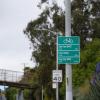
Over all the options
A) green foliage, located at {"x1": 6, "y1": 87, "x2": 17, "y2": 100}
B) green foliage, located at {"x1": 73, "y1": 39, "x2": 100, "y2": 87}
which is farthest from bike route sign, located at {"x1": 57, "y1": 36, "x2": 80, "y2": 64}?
green foliage, located at {"x1": 6, "y1": 87, "x2": 17, "y2": 100}

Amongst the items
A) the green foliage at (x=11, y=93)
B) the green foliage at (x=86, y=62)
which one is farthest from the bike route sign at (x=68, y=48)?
the green foliage at (x=11, y=93)

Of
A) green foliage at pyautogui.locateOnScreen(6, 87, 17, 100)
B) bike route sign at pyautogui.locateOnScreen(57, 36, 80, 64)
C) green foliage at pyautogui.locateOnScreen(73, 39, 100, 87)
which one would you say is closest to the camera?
bike route sign at pyautogui.locateOnScreen(57, 36, 80, 64)

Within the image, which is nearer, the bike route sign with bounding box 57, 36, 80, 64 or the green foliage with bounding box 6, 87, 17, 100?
the bike route sign with bounding box 57, 36, 80, 64

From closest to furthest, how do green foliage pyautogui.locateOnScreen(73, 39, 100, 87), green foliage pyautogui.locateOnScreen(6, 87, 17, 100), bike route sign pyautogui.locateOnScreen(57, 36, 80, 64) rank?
bike route sign pyautogui.locateOnScreen(57, 36, 80, 64) → green foliage pyautogui.locateOnScreen(73, 39, 100, 87) → green foliage pyautogui.locateOnScreen(6, 87, 17, 100)

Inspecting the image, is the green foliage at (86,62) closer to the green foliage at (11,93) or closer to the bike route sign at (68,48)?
the bike route sign at (68,48)

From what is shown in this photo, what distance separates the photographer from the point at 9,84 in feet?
259

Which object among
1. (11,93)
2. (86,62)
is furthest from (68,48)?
(11,93)

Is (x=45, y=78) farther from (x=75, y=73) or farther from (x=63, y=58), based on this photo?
(x=63, y=58)

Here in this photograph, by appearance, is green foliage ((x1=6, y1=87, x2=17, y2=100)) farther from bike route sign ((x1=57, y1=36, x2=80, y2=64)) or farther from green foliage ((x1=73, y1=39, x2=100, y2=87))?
bike route sign ((x1=57, y1=36, x2=80, y2=64))

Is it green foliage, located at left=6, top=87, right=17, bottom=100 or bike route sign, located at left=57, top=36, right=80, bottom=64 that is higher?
green foliage, located at left=6, top=87, right=17, bottom=100

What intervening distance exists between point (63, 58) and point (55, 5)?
44.7 metres

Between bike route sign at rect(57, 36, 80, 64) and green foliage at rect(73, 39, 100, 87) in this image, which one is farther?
green foliage at rect(73, 39, 100, 87)

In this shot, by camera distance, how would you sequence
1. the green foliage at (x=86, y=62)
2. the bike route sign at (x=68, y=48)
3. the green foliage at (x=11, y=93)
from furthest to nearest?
1. the green foliage at (x=11, y=93)
2. the green foliage at (x=86, y=62)
3. the bike route sign at (x=68, y=48)

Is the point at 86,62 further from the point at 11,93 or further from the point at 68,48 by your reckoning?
the point at 11,93
